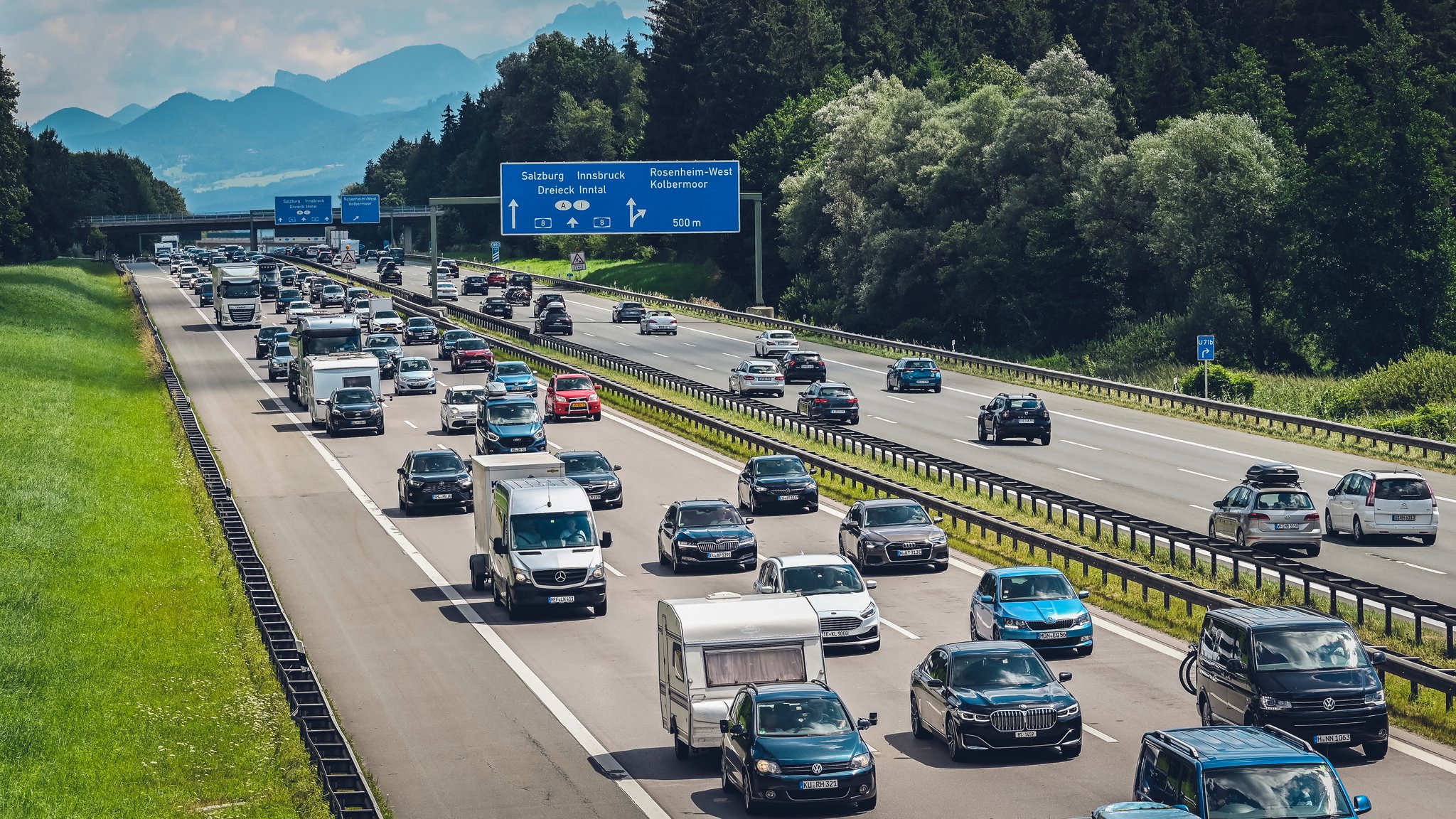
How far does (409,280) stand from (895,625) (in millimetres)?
129122

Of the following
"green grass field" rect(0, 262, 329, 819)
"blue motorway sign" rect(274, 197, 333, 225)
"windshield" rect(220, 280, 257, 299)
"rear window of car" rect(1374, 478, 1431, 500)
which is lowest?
"green grass field" rect(0, 262, 329, 819)

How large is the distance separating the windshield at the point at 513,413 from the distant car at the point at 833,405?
10.9m

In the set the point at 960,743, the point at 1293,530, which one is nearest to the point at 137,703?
the point at 960,743

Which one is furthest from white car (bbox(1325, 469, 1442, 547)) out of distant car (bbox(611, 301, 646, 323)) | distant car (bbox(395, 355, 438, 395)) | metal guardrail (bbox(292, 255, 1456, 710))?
distant car (bbox(611, 301, 646, 323))

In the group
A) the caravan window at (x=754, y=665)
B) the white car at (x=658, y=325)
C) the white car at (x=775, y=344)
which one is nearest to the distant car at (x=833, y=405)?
the white car at (x=775, y=344)

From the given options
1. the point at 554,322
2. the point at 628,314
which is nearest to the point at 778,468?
the point at 554,322

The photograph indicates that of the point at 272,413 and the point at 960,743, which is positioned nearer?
the point at 960,743

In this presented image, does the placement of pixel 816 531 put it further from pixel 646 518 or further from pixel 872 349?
pixel 872 349

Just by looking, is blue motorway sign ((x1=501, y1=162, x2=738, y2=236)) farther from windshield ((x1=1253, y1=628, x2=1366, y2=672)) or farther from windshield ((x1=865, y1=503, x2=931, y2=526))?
windshield ((x1=1253, y1=628, x2=1366, y2=672))

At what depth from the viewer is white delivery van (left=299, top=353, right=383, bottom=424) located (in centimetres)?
6338

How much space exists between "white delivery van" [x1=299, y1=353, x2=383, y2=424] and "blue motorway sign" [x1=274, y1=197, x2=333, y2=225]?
11199cm

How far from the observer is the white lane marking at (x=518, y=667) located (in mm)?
21281

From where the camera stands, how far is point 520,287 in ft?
415

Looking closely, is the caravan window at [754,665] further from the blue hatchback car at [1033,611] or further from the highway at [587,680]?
the blue hatchback car at [1033,611]
